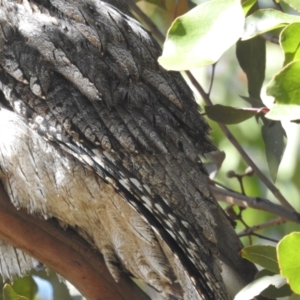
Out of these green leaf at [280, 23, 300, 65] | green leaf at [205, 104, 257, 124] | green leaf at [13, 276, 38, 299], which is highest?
green leaf at [280, 23, 300, 65]

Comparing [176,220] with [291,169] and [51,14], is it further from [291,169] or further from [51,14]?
[291,169]

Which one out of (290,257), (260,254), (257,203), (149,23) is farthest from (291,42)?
(149,23)

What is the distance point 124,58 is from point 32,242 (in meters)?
0.63

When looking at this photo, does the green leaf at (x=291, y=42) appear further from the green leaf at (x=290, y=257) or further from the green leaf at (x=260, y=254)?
the green leaf at (x=260, y=254)

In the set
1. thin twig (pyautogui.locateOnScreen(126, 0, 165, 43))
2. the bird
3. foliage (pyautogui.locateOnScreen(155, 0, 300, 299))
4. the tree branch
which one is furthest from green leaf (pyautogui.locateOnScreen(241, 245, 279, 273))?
thin twig (pyautogui.locateOnScreen(126, 0, 165, 43))

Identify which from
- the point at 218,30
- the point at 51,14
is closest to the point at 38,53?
the point at 51,14

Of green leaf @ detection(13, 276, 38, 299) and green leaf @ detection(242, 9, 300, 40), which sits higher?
green leaf @ detection(242, 9, 300, 40)

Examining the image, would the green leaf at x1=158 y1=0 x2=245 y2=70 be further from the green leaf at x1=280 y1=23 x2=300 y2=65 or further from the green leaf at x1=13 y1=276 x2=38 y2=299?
the green leaf at x1=13 y1=276 x2=38 y2=299

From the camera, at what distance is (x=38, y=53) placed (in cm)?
220

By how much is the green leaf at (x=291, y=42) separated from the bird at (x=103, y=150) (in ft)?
2.19

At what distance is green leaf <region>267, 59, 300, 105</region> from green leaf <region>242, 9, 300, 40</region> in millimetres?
161

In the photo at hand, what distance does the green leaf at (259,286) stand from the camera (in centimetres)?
192

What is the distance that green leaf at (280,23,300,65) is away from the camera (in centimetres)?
150

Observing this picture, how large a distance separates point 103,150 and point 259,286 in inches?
22.5
